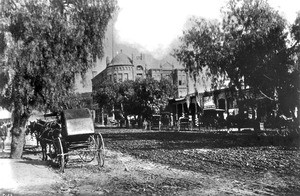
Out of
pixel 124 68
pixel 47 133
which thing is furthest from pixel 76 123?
pixel 124 68

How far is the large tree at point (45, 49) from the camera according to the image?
416 inches

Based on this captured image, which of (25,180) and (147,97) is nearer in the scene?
(25,180)

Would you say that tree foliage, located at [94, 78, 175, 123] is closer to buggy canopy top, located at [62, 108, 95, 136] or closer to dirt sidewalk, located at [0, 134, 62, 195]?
buggy canopy top, located at [62, 108, 95, 136]

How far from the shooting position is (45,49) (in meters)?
11.3

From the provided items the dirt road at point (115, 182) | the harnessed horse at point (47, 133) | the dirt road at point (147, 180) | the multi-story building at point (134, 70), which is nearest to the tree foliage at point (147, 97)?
the multi-story building at point (134, 70)

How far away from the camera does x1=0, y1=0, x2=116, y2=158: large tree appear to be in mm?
10570

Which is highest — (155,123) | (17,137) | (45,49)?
(45,49)

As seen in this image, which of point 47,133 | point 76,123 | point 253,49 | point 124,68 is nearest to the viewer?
point 76,123

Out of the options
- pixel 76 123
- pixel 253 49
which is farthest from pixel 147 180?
pixel 253 49

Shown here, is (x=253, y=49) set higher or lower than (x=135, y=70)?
lower

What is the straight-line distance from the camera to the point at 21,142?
12.6 meters

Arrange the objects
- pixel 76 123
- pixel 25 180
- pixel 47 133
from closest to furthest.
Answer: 1. pixel 25 180
2. pixel 76 123
3. pixel 47 133

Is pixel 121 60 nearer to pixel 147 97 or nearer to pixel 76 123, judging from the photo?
pixel 147 97

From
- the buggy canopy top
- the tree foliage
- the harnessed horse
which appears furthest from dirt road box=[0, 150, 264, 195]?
the tree foliage
